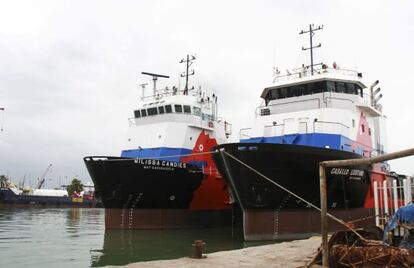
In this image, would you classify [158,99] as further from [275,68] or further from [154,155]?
[275,68]

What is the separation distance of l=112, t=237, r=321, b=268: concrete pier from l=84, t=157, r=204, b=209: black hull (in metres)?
9.68

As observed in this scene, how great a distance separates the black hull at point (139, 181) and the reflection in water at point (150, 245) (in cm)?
124

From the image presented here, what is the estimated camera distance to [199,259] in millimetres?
7477

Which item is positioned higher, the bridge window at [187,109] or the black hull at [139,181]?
the bridge window at [187,109]

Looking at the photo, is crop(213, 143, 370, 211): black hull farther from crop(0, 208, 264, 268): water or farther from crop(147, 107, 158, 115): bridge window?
crop(147, 107, 158, 115): bridge window

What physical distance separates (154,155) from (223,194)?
12.9ft

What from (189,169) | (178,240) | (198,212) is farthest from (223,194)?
(178,240)

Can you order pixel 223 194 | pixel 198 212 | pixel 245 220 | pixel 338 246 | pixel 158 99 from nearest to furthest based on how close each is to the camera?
1. pixel 338 246
2. pixel 245 220
3. pixel 198 212
4. pixel 223 194
5. pixel 158 99

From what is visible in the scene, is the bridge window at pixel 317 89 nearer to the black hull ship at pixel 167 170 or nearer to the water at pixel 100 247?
the black hull ship at pixel 167 170

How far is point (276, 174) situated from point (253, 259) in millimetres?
7085

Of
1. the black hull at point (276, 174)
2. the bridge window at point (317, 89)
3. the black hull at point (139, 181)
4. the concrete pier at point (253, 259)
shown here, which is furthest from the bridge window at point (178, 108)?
the concrete pier at point (253, 259)

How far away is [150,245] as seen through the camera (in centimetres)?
1452

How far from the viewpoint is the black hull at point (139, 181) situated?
18.0 meters

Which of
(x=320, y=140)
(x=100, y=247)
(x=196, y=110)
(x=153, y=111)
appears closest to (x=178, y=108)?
(x=196, y=110)
